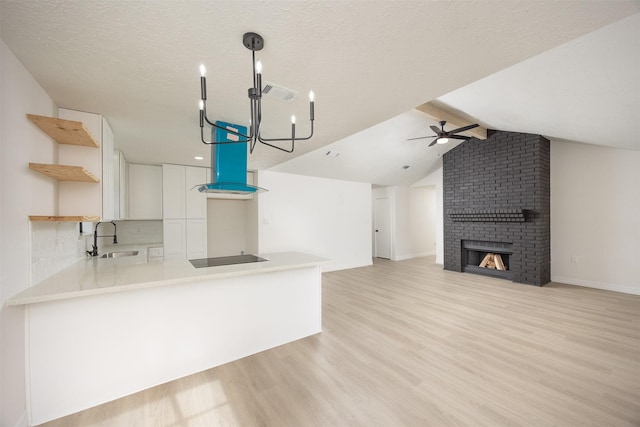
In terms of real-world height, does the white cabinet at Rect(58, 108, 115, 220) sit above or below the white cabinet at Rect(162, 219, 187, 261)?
above

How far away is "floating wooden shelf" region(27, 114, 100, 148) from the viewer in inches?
64.7

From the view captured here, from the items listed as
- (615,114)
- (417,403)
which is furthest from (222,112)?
(615,114)

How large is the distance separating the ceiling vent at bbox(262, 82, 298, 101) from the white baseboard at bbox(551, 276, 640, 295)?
6.14 meters

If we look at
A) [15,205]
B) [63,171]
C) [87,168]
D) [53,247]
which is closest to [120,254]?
[53,247]

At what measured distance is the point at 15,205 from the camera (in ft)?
4.79

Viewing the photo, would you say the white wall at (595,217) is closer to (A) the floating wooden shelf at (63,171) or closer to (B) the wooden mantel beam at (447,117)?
(B) the wooden mantel beam at (447,117)

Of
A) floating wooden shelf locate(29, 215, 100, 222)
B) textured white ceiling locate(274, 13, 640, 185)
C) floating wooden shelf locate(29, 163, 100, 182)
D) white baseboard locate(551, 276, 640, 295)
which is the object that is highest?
textured white ceiling locate(274, 13, 640, 185)

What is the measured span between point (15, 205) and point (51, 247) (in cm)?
73

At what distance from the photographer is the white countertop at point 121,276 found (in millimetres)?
1588

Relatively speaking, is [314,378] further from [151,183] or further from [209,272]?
[151,183]

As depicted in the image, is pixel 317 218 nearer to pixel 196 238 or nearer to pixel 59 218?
pixel 196 238

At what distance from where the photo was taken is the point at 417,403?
1768mm

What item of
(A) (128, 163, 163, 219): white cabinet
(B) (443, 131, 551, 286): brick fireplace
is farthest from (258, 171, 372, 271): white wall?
(B) (443, 131, 551, 286): brick fireplace

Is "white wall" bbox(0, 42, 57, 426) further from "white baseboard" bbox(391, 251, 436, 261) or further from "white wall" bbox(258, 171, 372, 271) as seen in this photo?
"white baseboard" bbox(391, 251, 436, 261)
